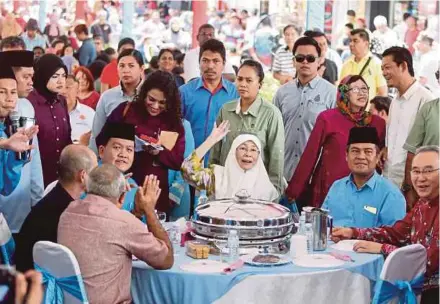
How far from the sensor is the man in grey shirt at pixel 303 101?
20.8 ft

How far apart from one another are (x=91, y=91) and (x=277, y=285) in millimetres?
4350

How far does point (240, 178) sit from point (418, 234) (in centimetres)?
119

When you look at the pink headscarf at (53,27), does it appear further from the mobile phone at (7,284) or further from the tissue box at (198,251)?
the mobile phone at (7,284)

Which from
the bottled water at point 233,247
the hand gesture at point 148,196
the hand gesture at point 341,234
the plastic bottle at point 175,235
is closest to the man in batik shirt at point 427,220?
the hand gesture at point 341,234

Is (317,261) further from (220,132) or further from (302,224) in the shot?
(220,132)

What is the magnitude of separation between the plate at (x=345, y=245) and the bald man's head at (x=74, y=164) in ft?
4.20

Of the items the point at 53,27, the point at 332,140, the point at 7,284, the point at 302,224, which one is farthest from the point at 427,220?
the point at 53,27

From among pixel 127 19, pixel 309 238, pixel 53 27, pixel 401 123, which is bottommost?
pixel 309 238

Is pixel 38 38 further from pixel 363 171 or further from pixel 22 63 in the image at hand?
pixel 363 171

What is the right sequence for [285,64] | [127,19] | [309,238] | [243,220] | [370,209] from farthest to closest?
[127,19] → [285,64] → [370,209] → [309,238] → [243,220]

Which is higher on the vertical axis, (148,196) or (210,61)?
(210,61)

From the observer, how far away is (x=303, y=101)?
6.37 metres

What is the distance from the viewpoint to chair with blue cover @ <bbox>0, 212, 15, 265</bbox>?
14.9 feet

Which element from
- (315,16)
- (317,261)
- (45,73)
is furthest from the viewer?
(315,16)
